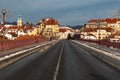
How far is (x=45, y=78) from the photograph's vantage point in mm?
15609

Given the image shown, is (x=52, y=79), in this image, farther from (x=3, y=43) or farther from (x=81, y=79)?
(x=3, y=43)

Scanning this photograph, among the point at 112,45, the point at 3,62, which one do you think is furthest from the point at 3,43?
the point at 112,45

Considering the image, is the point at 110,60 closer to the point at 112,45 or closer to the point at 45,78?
the point at 45,78

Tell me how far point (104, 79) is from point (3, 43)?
101 feet

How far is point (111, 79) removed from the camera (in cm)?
1591

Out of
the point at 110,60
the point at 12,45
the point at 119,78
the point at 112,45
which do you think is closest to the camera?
the point at 119,78

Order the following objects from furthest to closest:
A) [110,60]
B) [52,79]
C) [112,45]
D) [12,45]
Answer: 1. [112,45]
2. [12,45]
3. [110,60]
4. [52,79]

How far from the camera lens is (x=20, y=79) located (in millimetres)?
15445

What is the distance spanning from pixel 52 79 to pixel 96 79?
2073mm

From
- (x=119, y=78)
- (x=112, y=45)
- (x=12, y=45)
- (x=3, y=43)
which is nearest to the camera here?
(x=119, y=78)

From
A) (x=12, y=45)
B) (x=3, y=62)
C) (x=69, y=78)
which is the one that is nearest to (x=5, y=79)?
(x=69, y=78)

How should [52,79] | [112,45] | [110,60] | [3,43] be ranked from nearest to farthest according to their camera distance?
[52,79] < [110,60] < [3,43] < [112,45]

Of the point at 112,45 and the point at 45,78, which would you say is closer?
the point at 45,78

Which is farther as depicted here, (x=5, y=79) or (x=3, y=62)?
(x=3, y=62)
